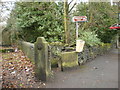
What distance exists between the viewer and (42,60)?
3.98 meters

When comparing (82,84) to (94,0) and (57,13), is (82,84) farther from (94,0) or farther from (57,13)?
(94,0)

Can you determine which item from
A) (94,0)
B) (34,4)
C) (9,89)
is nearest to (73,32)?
(34,4)

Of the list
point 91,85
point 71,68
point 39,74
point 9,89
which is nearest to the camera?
point 9,89

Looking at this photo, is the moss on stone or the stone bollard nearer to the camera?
the stone bollard

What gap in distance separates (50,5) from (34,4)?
47.3 inches

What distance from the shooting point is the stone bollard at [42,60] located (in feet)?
13.0

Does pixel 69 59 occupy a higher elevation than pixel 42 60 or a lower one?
lower

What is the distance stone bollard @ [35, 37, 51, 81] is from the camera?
13.0ft

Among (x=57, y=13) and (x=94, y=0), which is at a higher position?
(x=94, y=0)

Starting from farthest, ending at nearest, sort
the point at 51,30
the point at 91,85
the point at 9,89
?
the point at 51,30
the point at 91,85
the point at 9,89

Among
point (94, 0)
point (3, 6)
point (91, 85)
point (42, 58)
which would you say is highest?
point (94, 0)

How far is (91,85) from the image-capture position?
3805 mm

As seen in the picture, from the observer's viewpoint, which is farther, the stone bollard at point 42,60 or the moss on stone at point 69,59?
the moss on stone at point 69,59

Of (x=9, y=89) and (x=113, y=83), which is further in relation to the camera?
(x=113, y=83)
